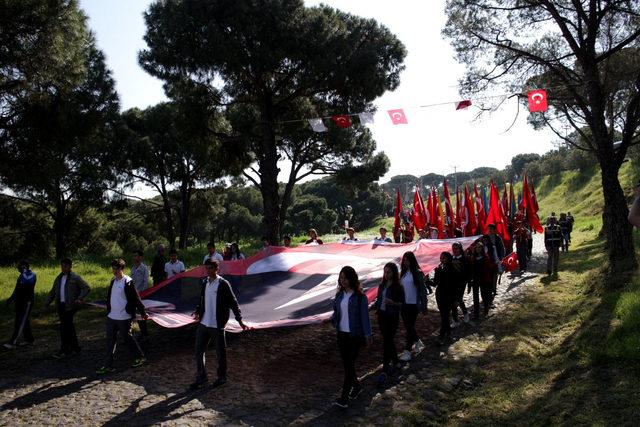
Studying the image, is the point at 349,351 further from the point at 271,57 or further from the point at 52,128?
the point at 271,57

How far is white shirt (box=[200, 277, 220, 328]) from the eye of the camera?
23.9 ft

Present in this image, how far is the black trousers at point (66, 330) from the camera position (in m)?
9.08

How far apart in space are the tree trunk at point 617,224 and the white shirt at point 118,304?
1044 cm

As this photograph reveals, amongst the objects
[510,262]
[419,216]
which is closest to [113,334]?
[510,262]

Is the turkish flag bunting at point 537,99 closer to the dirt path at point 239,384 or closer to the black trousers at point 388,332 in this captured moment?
the dirt path at point 239,384

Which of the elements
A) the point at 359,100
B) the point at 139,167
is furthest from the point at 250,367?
the point at 139,167

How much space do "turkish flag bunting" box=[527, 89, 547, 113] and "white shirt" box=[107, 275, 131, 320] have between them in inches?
415

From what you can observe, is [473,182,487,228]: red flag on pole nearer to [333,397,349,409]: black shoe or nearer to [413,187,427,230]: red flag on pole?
[413,187,427,230]: red flag on pole

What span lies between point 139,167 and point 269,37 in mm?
15162

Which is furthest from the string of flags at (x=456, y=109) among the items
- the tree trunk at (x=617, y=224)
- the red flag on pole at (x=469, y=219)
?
the red flag on pole at (x=469, y=219)

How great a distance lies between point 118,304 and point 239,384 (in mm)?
2539

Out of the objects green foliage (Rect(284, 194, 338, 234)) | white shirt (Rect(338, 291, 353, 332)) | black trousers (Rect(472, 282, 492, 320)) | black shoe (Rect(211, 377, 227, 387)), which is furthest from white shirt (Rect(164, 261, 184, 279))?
green foliage (Rect(284, 194, 338, 234))

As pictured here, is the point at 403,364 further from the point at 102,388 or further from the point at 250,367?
the point at 102,388

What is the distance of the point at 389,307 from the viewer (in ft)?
24.0
